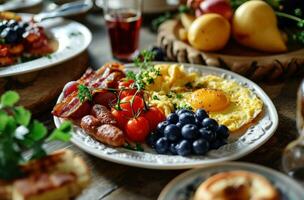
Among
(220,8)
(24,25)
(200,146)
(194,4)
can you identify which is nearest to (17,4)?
(24,25)

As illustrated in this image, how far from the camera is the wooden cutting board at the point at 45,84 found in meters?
1.61

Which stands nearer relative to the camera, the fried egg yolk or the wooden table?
the wooden table

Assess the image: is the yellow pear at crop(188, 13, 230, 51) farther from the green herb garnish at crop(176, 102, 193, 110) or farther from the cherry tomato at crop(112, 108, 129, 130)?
the cherry tomato at crop(112, 108, 129, 130)

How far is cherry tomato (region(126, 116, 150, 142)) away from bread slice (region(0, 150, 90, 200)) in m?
0.29

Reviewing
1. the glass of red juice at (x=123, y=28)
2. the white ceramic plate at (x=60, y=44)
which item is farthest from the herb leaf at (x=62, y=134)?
the glass of red juice at (x=123, y=28)

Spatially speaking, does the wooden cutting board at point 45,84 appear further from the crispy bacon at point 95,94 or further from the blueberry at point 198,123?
the blueberry at point 198,123

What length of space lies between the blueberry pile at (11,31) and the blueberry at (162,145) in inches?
33.4

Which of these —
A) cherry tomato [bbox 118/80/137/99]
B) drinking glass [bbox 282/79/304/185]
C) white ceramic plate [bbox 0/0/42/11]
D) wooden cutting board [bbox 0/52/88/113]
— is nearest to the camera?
drinking glass [bbox 282/79/304/185]

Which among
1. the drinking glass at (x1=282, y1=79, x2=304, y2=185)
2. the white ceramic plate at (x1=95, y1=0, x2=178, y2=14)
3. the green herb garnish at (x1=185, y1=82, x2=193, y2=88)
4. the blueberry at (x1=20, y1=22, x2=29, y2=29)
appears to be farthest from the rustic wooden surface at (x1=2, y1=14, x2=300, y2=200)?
the white ceramic plate at (x1=95, y1=0, x2=178, y2=14)

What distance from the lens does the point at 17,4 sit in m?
2.35

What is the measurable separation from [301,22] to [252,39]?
0.20m

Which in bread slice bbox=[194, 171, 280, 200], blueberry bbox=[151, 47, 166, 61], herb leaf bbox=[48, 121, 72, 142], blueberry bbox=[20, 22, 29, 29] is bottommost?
blueberry bbox=[151, 47, 166, 61]

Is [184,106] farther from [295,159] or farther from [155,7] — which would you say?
[155,7]

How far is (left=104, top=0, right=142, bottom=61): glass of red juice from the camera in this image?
6.54 ft
